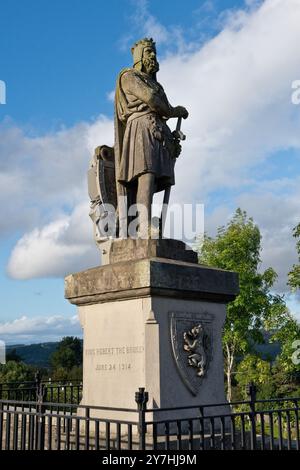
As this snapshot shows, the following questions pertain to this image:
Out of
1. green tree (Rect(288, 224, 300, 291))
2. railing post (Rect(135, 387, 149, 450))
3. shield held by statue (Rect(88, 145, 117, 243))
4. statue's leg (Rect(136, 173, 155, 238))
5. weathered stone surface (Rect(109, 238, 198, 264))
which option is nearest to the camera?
railing post (Rect(135, 387, 149, 450))


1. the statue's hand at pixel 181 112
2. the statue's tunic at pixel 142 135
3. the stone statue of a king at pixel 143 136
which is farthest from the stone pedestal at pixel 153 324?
the statue's hand at pixel 181 112

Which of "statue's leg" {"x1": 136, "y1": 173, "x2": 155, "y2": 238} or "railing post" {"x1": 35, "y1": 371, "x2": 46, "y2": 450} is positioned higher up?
"statue's leg" {"x1": 136, "y1": 173, "x2": 155, "y2": 238}

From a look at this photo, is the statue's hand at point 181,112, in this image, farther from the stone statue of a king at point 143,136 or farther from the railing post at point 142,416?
the railing post at point 142,416

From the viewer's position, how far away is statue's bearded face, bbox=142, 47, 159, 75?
8086mm

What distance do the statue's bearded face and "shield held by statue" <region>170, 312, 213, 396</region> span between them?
3.72 m

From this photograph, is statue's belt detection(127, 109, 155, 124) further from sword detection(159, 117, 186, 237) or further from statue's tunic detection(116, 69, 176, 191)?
sword detection(159, 117, 186, 237)

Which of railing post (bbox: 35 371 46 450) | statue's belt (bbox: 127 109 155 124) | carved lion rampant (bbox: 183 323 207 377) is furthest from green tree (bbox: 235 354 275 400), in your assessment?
railing post (bbox: 35 371 46 450)

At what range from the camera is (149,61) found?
26.5 ft

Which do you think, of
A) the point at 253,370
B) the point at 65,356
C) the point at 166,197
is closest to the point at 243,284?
the point at 253,370

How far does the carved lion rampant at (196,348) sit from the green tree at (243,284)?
15810 mm

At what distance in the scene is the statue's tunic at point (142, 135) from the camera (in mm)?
7598

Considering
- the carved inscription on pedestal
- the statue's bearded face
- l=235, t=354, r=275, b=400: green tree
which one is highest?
the statue's bearded face

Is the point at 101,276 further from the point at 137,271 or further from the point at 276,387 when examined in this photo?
the point at 276,387

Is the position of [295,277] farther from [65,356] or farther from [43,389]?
[65,356]
